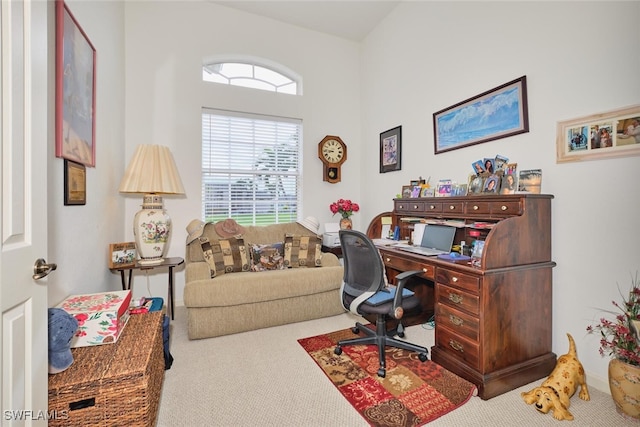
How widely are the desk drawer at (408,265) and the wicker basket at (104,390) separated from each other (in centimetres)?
178

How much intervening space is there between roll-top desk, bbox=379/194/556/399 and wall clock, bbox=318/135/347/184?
2191mm

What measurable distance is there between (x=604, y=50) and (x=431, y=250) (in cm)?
166

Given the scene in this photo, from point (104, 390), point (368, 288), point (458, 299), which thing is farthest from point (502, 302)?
point (104, 390)

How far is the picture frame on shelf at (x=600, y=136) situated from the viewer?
65.2 inches

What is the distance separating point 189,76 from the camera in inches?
134

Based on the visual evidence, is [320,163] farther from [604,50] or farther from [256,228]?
[604,50]

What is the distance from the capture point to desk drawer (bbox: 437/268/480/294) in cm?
180

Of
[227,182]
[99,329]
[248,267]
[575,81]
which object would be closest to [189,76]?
[227,182]

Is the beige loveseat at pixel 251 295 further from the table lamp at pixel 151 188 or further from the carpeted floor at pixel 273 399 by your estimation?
the table lamp at pixel 151 188

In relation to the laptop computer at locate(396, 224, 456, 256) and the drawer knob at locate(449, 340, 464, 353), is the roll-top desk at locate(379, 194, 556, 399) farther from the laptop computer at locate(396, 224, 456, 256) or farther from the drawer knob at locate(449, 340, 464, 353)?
the laptop computer at locate(396, 224, 456, 256)

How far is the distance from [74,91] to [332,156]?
9.24 ft

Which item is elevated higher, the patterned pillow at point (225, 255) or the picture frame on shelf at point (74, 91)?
the picture frame on shelf at point (74, 91)

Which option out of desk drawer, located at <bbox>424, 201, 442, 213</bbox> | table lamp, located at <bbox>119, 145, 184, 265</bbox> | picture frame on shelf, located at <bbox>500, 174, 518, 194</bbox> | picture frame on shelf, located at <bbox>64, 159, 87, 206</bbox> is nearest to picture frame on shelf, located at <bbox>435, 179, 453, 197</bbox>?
desk drawer, located at <bbox>424, 201, 442, 213</bbox>

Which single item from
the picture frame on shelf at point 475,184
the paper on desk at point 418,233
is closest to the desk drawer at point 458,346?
the paper on desk at point 418,233
